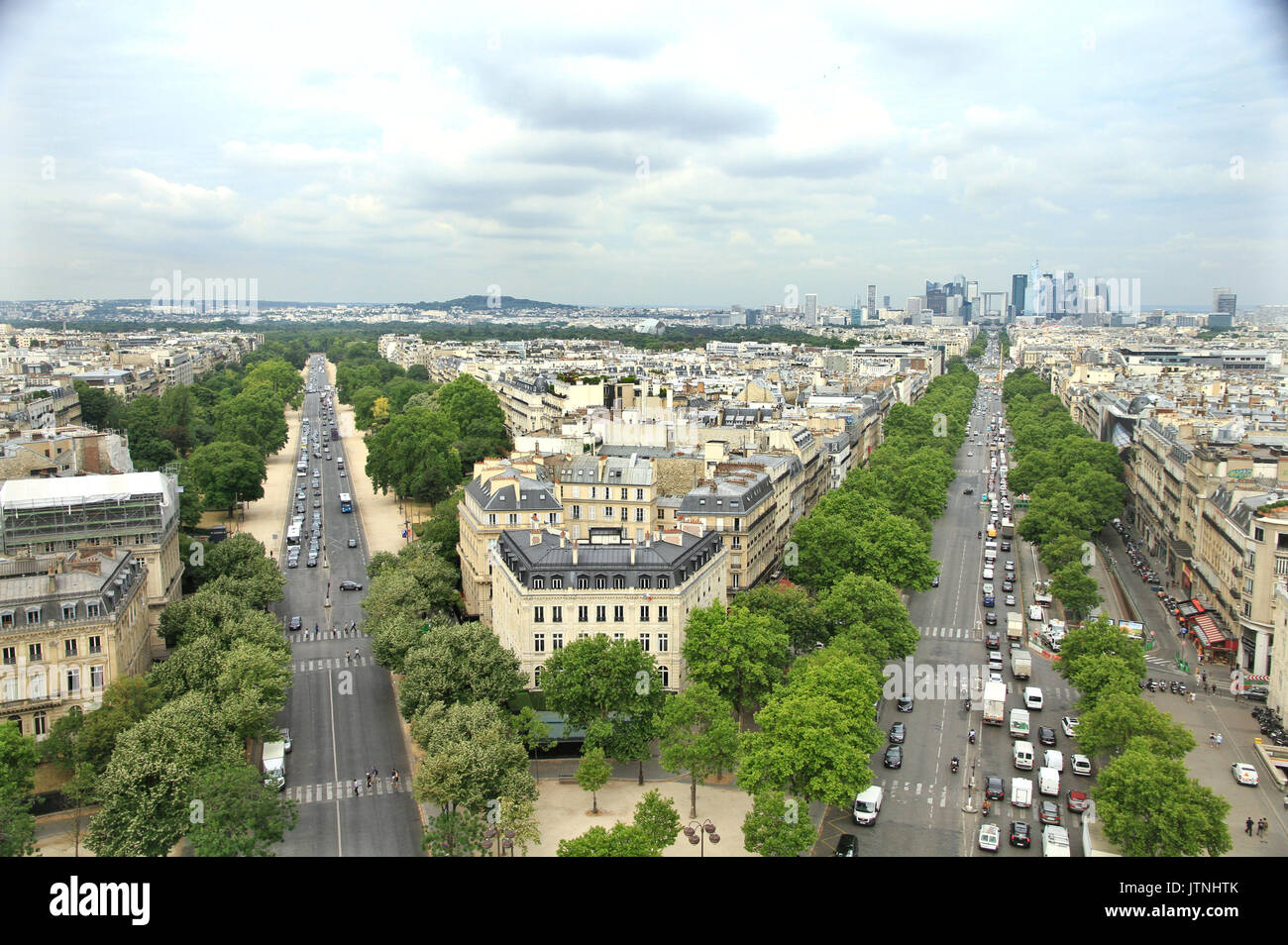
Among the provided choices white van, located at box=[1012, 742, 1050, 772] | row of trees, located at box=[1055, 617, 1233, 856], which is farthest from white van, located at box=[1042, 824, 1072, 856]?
white van, located at box=[1012, 742, 1050, 772]

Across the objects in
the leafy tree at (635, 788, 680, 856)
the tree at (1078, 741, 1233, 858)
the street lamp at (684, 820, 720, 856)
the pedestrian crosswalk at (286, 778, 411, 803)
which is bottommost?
the pedestrian crosswalk at (286, 778, 411, 803)

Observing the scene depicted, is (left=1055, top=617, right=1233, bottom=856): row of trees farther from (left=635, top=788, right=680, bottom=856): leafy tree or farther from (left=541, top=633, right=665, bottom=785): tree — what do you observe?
(left=541, top=633, right=665, bottom=785): tree

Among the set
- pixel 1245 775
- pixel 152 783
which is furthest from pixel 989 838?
pixel 152 783

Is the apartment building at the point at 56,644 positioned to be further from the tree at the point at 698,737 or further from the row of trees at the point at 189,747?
the tree at the point at 698,737
